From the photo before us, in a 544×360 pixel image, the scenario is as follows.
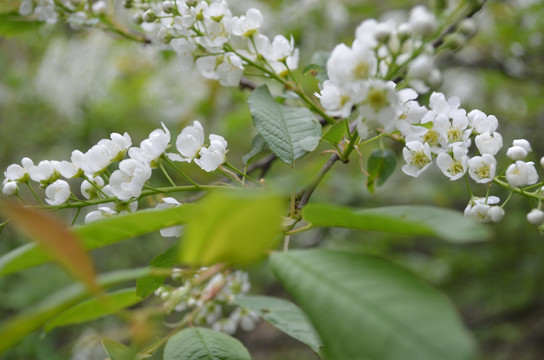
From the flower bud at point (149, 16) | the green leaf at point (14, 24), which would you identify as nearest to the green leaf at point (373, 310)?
the flower bud at point (149, 16)

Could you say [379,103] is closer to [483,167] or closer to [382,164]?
[382,164]

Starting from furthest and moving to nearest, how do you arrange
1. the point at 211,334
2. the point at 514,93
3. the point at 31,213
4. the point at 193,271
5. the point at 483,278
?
the point at 514,93
the point at 483,278
the point at 211,334
the point at 193,271
the point at 31,213

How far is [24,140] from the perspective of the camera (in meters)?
3.87

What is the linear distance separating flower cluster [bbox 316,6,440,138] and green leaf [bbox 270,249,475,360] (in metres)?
0.22

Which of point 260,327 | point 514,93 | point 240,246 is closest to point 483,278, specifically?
point 514,93

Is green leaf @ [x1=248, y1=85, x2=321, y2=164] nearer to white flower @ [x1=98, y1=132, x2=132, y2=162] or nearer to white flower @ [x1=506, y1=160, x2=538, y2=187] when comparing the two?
white flower @ [x1=98, y1=132, x2=132, y2=162]

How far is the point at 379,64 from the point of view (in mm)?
714

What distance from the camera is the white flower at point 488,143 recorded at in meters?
0.90

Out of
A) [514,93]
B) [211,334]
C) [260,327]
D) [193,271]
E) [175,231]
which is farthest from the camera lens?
[260,327]

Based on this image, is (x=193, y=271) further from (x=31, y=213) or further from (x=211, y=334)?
(x=211, y=334)

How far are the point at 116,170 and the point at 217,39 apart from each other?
0.38m

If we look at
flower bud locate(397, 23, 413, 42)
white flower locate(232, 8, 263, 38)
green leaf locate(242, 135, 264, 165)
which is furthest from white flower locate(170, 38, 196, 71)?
flower bud locate(397, 23, 413, 42)

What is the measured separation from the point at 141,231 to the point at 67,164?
30 cm

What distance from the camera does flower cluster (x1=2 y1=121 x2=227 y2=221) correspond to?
87cm
